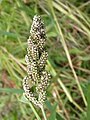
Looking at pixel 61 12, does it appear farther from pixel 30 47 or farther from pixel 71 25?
pixel 30 47

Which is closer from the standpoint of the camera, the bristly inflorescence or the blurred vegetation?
the bristly inflorescence

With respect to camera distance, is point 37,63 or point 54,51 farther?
point 54,51

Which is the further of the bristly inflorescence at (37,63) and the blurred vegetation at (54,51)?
the blurred vegetation at (54,51)

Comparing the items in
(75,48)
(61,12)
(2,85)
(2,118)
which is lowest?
(2,118)

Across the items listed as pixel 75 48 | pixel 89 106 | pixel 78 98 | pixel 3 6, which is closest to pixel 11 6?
pixel 3 6
